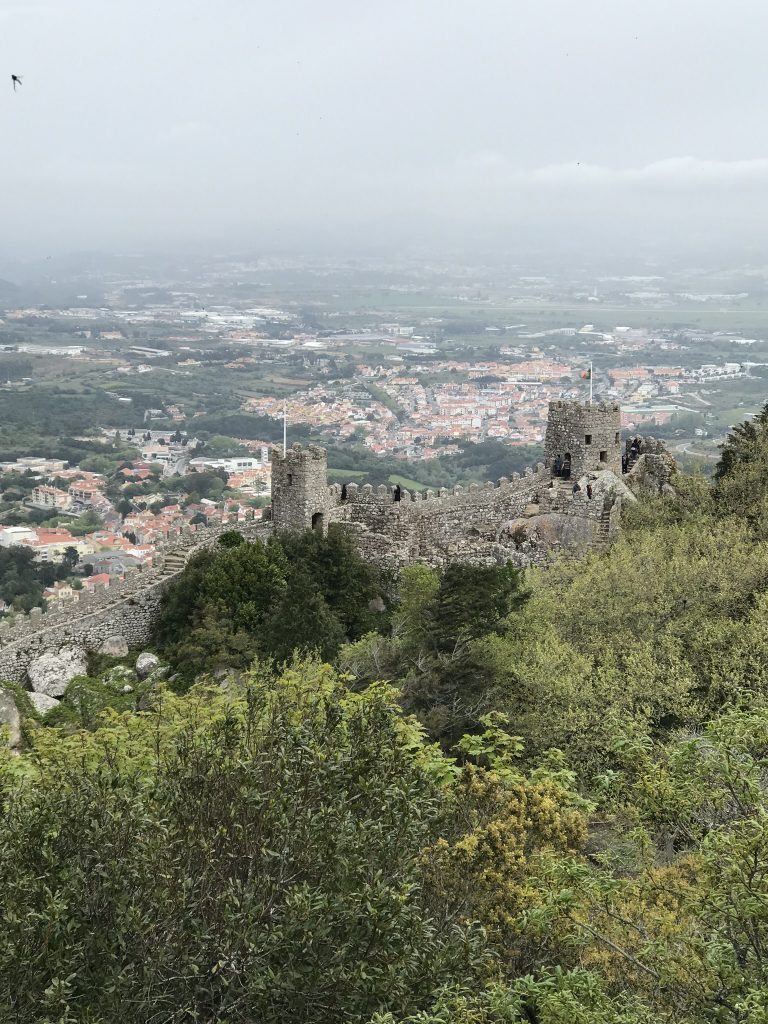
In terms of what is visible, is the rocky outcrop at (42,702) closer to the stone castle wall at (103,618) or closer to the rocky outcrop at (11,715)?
the rocky outcrop at (11,715)

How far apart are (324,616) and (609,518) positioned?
299 inches

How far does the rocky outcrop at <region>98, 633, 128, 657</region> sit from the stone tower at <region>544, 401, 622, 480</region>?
41.2 feet

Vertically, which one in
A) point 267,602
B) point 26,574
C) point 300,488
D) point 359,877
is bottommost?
point 26,574

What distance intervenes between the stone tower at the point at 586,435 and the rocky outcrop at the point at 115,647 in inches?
495

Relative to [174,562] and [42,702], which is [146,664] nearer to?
[42,702]

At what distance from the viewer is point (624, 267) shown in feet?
509

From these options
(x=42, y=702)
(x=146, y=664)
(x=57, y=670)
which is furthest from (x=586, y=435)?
(x=42, y=702)

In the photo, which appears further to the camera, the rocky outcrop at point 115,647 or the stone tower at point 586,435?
the stone tower at point 586,435

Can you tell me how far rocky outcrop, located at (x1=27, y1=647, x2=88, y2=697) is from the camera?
2706 cm

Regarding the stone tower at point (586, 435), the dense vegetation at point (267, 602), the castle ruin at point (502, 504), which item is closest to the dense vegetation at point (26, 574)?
the dense vegetation at point (267, 602)

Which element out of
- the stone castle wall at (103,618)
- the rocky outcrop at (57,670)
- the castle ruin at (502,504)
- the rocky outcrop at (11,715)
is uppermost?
the castle ruin at (502,504)

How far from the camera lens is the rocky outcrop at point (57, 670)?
2706 cm

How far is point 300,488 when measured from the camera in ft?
97.9

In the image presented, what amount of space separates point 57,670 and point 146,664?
6.32 ft
